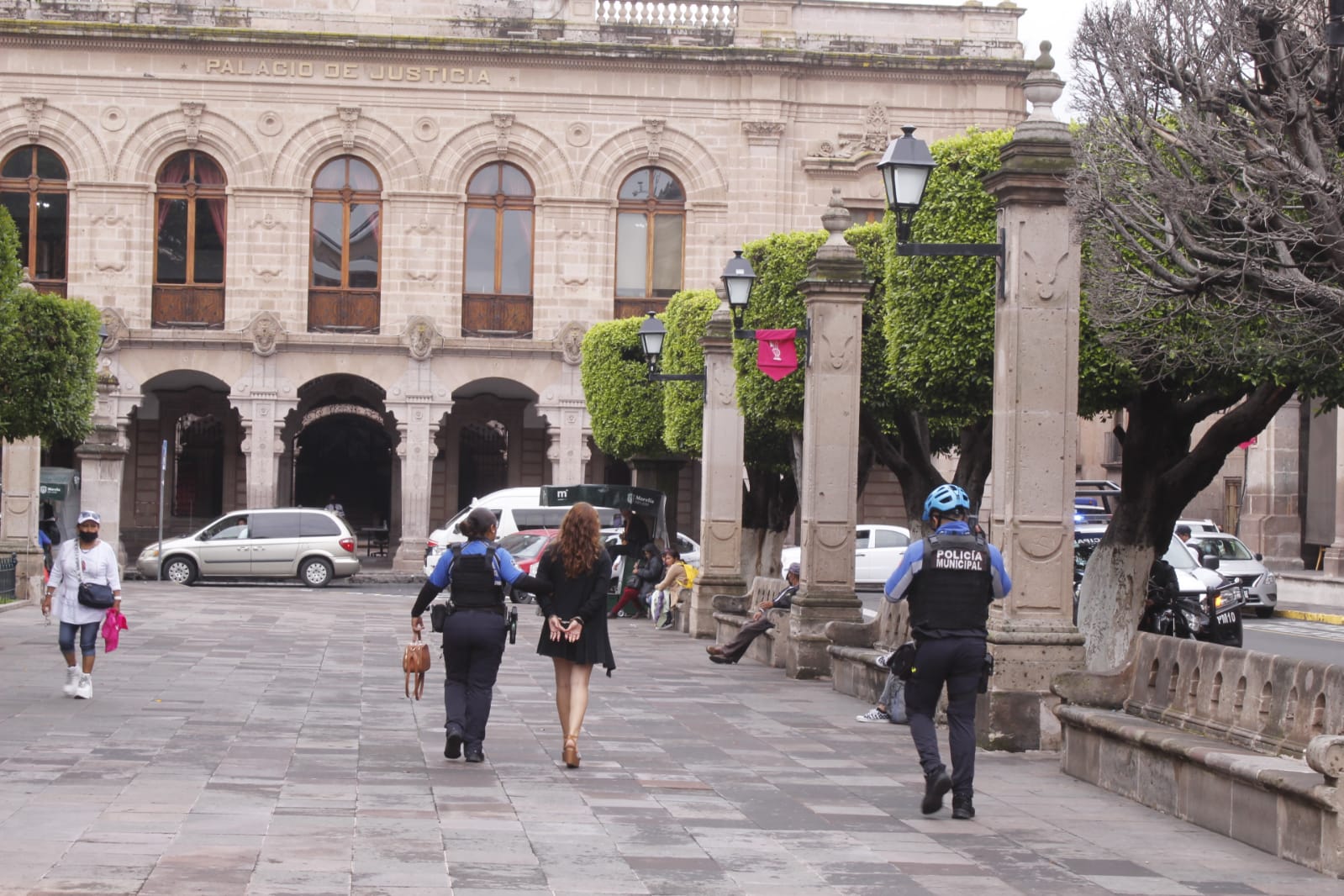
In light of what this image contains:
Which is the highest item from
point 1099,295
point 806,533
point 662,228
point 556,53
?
point 556,53

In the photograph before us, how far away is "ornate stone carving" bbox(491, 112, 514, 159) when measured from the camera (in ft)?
141

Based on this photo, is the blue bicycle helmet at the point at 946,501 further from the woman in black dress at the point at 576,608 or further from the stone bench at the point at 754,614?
the stone bench at the point at 754,614

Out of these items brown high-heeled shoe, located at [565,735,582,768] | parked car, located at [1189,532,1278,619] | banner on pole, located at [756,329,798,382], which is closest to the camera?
brown high-heeled shoe, located at [565,735,582,768]

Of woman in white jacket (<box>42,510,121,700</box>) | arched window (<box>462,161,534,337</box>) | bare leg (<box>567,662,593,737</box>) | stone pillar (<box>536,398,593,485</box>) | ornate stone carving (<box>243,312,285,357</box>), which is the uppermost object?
arched window (<box>462,161,534,337</box>)

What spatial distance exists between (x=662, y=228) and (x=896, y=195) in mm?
30406

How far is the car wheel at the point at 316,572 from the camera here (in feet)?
123

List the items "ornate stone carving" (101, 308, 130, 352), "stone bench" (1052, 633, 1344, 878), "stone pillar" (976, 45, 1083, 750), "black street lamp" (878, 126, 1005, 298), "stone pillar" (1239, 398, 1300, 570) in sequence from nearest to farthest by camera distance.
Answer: "stone bench" (1052, 633, 1344, 878) → "stone pillar" (976, 45, 1083, 750) → "black street lamp" (878, 126, 1005, 298) → "stone pillar" (1239, 398, 1300, 570) → "ornate stone carving" (101, 308, 130, 352)

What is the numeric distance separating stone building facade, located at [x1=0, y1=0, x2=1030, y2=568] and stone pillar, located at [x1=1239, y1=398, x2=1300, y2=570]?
9.28 m

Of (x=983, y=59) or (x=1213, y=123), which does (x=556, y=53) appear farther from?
(x=1213, y=123)

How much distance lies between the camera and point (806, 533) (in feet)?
59.9

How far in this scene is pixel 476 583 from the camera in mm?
11789

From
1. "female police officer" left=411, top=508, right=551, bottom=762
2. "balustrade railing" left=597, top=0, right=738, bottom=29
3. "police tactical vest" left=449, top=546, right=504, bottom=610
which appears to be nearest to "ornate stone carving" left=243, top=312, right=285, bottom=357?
"balustrade railing" left=597, top=0, right=738, bottom=29

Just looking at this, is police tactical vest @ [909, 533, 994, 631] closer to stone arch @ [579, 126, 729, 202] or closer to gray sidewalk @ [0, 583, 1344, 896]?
gray sidewalk @ [0, 583, 1344, 896]

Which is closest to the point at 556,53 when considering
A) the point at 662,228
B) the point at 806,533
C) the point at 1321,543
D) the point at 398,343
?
the point at 662,228
